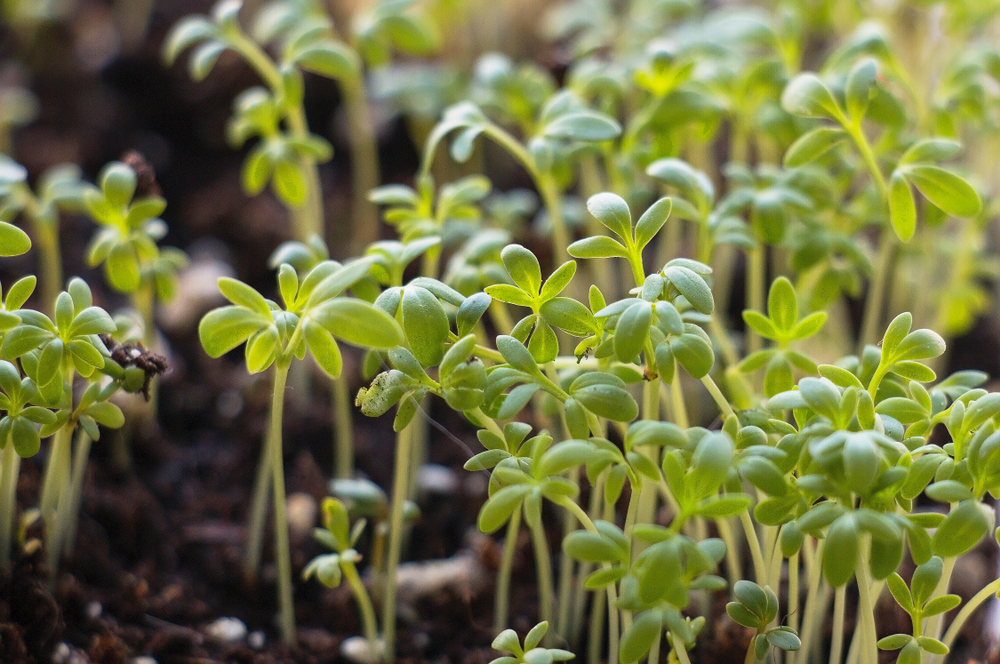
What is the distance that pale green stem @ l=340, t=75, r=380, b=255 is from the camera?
162cm

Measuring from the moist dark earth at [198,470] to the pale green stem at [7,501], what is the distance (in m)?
0.02

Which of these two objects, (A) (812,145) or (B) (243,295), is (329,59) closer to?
(B) (243,295)

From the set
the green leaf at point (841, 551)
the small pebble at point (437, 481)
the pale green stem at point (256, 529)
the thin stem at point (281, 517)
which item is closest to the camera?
the green leaf at point (841, 551)

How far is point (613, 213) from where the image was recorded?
756mm

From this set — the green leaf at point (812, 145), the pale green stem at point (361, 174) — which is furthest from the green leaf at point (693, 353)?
the pale green stem at point (361, 174)

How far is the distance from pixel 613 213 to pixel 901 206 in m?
0.37

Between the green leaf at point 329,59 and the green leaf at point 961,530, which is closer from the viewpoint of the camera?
the green leaf at point 961,530

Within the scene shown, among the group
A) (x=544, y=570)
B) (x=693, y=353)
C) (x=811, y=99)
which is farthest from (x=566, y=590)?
(x=811, y=99)

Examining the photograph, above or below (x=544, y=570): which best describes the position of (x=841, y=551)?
above

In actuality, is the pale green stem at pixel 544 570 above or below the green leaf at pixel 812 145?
below

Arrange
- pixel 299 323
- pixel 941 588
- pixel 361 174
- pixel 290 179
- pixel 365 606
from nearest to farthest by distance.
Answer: pixel 299 323
pixel 941 588
pixel 365 606
pixel 290 179
pixel 361 174

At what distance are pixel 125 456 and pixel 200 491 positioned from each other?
0.12m

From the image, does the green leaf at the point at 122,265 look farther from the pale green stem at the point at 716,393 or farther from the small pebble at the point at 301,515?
the pale green stem at the point at 716,393

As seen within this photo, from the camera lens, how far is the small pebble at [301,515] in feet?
3.80
